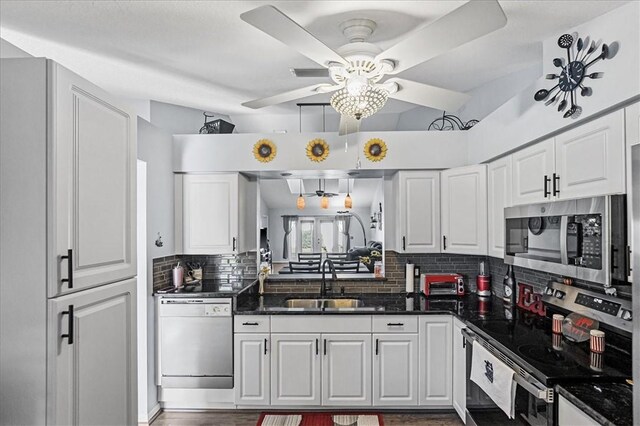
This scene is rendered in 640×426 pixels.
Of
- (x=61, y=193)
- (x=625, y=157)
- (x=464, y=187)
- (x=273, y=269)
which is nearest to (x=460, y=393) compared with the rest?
(x=464, y=187)

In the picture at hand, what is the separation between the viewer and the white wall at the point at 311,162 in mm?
3318

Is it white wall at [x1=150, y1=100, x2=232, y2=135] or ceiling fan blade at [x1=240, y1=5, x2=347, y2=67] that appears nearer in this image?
ceiling fan blade at [x1=240, y1=5, x2=347, y2=67]

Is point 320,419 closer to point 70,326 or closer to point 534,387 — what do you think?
point 534,387

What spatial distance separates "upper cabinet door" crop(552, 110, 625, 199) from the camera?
1.67 metres

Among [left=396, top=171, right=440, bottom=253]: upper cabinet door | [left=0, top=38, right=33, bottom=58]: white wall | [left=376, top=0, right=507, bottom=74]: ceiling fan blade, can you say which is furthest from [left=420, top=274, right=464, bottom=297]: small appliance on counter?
[left=0, top=38, right=33, bottom=58]: white wall

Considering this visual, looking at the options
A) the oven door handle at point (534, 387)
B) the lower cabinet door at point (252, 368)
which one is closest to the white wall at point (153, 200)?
the lower cabinet door at point (252, 368)

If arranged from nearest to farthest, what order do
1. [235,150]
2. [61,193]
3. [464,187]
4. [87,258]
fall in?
[61,193]
[87,258]
[464,187]
[235,150]

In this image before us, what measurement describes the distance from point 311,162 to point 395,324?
153 centimetres

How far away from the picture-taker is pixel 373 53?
1.80 m

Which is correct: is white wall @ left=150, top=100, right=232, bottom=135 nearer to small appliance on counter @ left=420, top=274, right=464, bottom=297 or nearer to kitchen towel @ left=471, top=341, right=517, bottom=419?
small appliance on counter @ left=420, top=274, right=464, bottom=297

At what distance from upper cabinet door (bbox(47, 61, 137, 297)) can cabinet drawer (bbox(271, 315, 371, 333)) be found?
1533 mm

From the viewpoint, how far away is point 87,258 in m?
1.35

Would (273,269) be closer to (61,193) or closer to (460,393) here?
(460,393)

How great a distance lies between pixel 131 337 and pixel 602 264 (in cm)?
210
